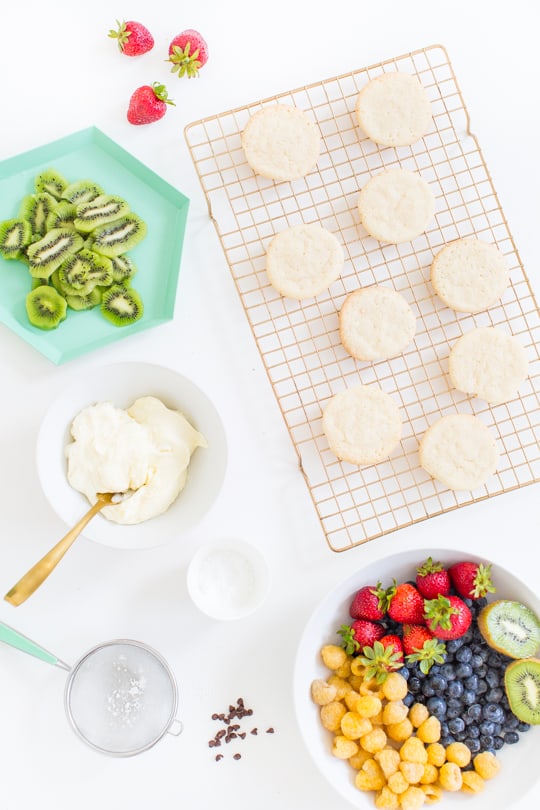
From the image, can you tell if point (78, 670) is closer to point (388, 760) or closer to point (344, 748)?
point (344, 748)

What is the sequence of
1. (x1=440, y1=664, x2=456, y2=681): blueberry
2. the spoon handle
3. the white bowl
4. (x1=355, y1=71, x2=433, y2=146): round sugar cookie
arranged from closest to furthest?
the spoon handle → the white bowl → (x1=440, y1=664, x2=456, y2=681): blueberry → (x1=355, y1=71, x2=433, y2=146): round sugar cookie

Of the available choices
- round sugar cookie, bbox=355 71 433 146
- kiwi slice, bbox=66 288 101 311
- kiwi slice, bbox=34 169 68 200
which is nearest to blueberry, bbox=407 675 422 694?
kiwi slice, bbox=66 288 101 311

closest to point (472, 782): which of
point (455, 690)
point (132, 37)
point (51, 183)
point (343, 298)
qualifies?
point (455, 690)

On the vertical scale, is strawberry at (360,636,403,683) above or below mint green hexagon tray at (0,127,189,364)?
below

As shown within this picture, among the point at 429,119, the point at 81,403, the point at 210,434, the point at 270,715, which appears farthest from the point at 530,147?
the point at 270,715

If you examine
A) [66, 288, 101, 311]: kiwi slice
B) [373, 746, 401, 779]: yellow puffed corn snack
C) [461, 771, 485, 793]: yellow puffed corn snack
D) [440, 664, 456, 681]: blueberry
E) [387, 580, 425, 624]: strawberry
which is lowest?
[461, 771, 485, 793]: yellow puffed corn snack

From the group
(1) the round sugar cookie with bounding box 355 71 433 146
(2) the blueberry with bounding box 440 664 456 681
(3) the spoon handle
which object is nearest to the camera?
(3) the spoon handle

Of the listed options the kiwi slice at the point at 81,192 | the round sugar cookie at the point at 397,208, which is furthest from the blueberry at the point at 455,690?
the kiwi slice at the point at 81,192

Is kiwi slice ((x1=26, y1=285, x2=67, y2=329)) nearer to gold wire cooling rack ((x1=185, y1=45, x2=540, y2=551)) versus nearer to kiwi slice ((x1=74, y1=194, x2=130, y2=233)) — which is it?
kiwi slice ((x1=74, y1=194, x2=130, y2=233))
